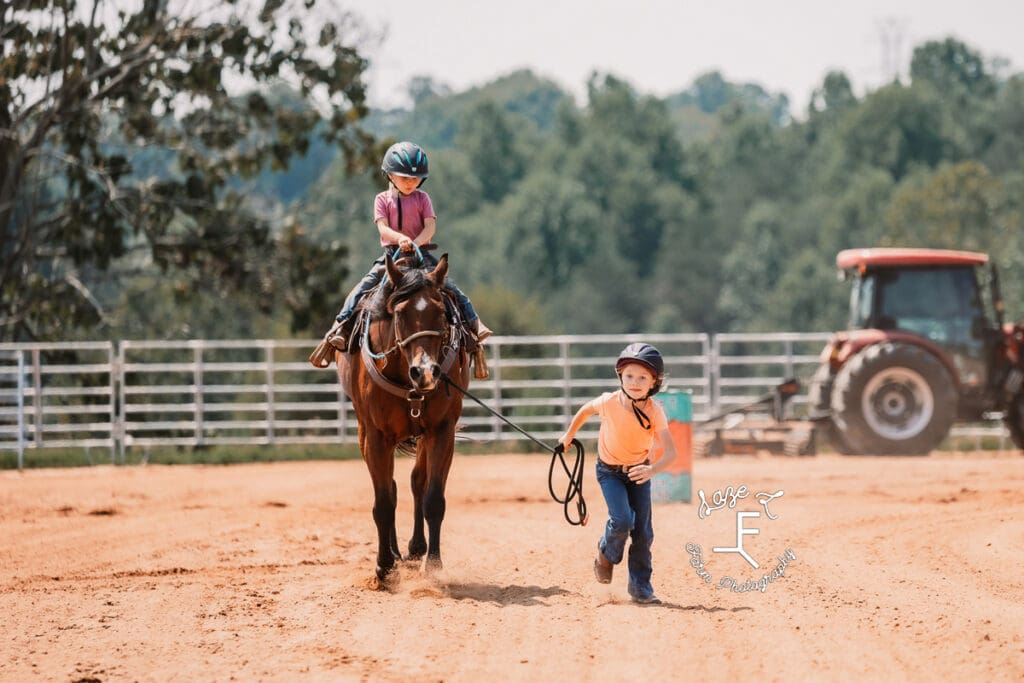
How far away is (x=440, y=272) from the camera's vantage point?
974 centimetres

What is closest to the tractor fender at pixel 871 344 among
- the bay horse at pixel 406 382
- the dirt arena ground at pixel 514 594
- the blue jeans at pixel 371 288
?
the dirt arena ground at pixel 514 594

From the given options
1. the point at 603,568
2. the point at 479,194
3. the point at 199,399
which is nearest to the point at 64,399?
the point at 199,399

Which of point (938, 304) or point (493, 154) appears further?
point (493, 154)

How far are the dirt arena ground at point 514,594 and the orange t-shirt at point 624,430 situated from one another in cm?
81

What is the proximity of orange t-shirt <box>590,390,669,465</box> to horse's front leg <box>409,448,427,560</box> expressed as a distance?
2.13 metres

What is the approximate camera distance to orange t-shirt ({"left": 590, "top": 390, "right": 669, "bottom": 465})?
8.67 metres

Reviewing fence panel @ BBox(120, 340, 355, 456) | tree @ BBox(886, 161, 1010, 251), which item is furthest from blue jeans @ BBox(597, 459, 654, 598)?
tree @ BBox(886, 161, 1010, 251)

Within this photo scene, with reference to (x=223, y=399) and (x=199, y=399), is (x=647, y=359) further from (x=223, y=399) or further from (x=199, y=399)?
(x=223, y=399)

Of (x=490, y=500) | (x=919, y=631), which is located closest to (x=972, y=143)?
(x=490, y=500)

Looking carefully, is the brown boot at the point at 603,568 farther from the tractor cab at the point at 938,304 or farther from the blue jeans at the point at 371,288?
the tractor cab at the point at 938,304

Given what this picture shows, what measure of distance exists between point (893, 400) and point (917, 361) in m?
0.67

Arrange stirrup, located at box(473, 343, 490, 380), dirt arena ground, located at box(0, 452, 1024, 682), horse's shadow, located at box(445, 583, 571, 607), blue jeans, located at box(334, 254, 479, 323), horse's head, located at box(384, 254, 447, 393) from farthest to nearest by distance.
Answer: stirrup, located at box(473, 343, 490, 380), blue jeans, located at box(334, 254, 479, 323), horse's head, located at box(384, 254, 447, 393), horse's shadow, located at box(445, 583, 571, 607), dirt arena ground, located at box(0, 452, 1024, 682)

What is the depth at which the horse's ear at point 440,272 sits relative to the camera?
972cm

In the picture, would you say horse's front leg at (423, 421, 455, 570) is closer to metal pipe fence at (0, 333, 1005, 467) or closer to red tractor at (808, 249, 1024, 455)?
metal pipe fence at (0, 333, 1005, 467)
